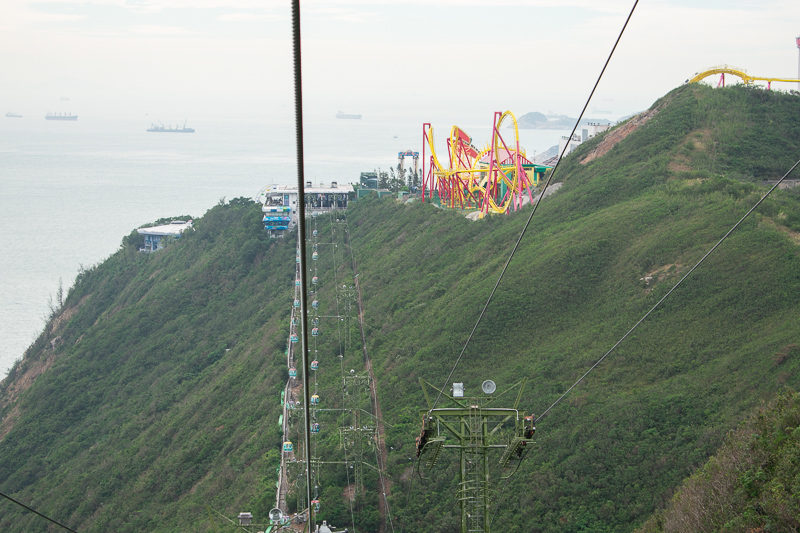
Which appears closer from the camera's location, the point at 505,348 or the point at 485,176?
the point at 505,348

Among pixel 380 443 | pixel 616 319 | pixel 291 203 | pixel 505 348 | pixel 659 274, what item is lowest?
pixel 380 443

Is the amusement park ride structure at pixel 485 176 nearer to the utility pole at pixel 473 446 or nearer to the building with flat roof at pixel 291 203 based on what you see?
the building with flat roof at pixel 291 203

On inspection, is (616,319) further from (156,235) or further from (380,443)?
(156,235)

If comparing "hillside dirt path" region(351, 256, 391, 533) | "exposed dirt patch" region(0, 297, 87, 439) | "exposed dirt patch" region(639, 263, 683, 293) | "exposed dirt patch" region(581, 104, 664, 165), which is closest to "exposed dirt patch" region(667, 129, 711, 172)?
"exposed dirt patch" region(581, 104, 664, 165)

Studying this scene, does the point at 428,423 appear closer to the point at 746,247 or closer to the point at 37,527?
the point at 746,247

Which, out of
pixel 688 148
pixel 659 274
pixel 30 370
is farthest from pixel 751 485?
pixel 30 370

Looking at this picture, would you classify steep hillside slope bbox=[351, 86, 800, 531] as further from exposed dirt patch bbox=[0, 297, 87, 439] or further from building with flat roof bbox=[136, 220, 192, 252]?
building with flat roof bbox=[136, 220, 192, 252]

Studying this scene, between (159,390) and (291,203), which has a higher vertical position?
(291,203)

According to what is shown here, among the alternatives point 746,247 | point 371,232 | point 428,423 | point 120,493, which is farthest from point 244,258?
point 428,423
